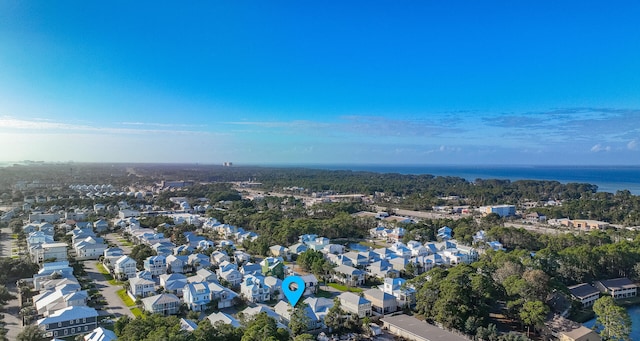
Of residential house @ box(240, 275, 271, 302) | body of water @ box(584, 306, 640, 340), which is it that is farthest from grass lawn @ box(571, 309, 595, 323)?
residential house @ box(240, 275, 271, 302)

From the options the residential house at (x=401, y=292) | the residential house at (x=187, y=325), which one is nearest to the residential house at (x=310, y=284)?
the residential house at (x=401, y=292)

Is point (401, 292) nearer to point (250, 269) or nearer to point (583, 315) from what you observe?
point (583, 315)

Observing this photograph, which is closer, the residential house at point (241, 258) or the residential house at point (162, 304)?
the residential house at point (162, 304)

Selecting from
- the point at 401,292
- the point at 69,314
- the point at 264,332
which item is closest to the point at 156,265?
the point at 69,314

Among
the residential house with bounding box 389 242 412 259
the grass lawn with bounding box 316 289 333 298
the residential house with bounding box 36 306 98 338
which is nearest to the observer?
the residential house with bounding box 36 306 98 338

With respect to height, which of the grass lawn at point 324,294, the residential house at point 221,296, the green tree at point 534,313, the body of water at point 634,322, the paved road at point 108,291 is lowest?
the body of water at point 634,322

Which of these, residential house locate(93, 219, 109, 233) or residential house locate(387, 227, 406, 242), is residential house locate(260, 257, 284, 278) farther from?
residential house locate(93, 219, 109, 233)

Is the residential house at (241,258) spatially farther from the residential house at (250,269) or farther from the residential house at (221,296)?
the residential house at (221,296)
